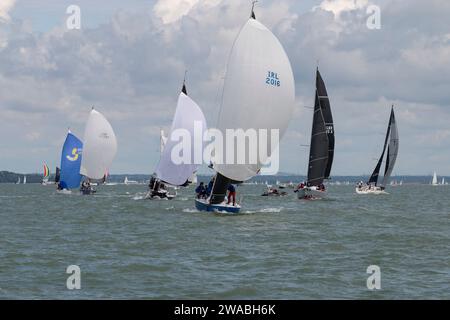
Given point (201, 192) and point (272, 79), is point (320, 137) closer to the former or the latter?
point (201, 192)

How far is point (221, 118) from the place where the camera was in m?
41.2

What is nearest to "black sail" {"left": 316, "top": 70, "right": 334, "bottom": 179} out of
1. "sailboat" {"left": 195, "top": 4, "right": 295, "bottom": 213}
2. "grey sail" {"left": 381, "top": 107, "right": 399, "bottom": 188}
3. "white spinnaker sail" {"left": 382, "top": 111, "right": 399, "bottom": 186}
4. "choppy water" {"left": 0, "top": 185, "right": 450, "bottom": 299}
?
"grey sail" {"left": 381, "top": 107, "right": 399, "bottom": 188}

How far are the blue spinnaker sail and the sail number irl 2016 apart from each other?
46941 mm

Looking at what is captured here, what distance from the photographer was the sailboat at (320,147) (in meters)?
A: 68.6

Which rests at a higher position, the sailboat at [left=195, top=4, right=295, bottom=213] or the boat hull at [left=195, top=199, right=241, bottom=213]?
the sailboat at [left=195, top=4, right=295, bottom=213]

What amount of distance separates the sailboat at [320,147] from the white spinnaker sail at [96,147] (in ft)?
78.8

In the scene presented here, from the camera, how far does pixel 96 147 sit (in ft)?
280

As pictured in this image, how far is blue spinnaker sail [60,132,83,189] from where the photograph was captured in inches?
3310

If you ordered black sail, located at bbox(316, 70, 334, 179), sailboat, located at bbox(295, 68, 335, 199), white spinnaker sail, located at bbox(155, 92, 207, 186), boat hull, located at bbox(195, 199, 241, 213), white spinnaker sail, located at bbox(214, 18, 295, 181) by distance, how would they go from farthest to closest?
1. black sail, located at bbox(316, 70, 334, 179)
2. sailboat, located at bbox(295, 68, 335, 199)
3. white spinnaker sail, located at bbox(155, 92, 207, 186)
4. boat hull, located at bbox(195, 199, 241, 213)
5. white spinnaker sail, located at bbox(214, 18, 295, 181)

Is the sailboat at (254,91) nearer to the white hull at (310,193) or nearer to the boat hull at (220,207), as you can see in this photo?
the boat hull at (220,207)

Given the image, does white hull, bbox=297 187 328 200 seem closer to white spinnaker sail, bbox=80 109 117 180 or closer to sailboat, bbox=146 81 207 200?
sailboat, bbox=146 81 207 200

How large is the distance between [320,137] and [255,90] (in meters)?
28.4
